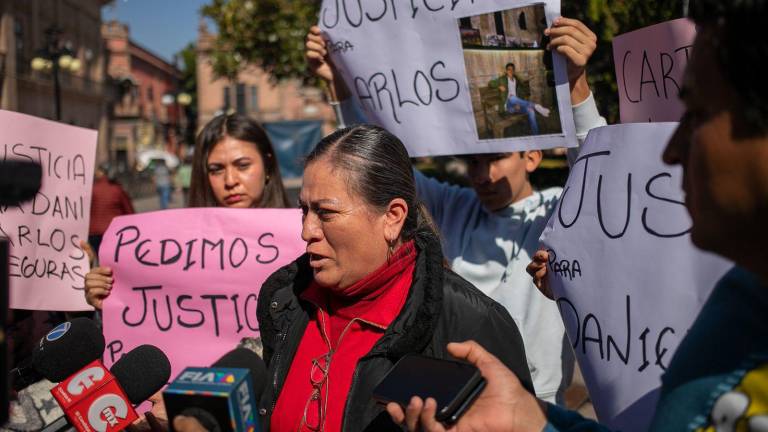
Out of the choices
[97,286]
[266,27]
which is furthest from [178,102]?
[97,286]

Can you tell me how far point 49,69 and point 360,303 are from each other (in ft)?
90.9

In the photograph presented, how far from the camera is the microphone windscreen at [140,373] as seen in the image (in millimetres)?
1831

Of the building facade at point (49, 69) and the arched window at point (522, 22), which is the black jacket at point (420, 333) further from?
the building facade at point (49, 69)

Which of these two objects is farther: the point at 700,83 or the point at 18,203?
the point at 700,83

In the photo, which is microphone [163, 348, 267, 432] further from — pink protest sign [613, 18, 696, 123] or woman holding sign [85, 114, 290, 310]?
woman holding sign [85, 114, 290, 310]

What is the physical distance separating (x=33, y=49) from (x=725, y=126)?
34.8 metres

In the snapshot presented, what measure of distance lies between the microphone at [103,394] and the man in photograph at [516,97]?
4.83 ft

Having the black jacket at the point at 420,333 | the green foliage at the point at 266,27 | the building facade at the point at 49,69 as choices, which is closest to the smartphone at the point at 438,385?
the black jacket at the point at 420,333

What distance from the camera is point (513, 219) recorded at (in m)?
2.98

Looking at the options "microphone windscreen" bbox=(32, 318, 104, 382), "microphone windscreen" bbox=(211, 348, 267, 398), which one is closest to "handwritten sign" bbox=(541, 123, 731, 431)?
"microphone windscreen" bbox=(211, 348, 267, 398)

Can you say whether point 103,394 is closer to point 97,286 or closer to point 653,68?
point 97,286

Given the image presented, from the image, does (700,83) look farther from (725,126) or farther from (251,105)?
(251,105)

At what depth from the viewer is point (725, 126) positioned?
1.09 metres

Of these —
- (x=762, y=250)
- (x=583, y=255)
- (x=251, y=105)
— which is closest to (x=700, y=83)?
(x=762, y=250)
